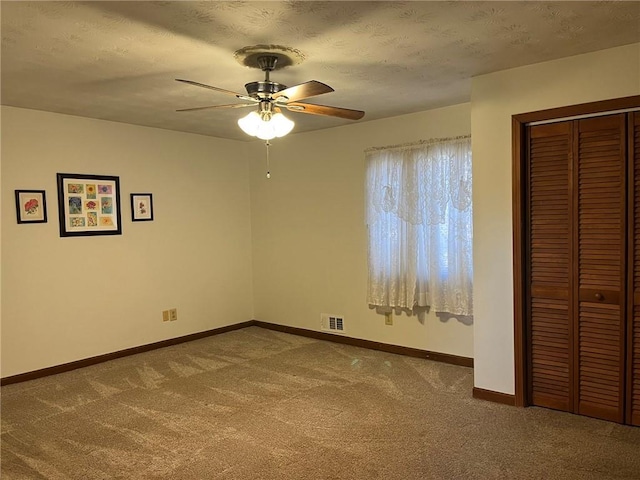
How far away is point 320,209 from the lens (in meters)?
5.40

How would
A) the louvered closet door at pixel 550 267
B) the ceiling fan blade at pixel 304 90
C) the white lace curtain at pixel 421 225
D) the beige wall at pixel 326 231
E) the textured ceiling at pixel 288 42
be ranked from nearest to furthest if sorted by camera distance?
the textured ceiling at pixel 288 42 < the ceiling fan blade at pixel 304 90 < the louvered closet door at pixel 550 267 < the white lace curtain at pixel 421 225 < the beige wall at pixel 326 231

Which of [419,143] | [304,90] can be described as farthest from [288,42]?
[419,143]

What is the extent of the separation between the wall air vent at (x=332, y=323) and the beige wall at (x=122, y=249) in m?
1.11

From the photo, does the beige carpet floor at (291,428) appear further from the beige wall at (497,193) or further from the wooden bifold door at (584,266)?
the beige wall at (497,193)

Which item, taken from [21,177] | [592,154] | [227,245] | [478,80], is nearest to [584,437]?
[592,154]

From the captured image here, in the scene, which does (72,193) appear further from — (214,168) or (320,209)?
(320,209)

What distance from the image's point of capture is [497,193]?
343 cm

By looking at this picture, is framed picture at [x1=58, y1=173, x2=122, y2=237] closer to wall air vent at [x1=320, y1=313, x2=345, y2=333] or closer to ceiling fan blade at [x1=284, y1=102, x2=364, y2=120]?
wall air vent at [x1=320, y1=313, x2=345, y2=333]

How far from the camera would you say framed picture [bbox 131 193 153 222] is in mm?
4918

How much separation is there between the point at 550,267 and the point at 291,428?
1.98 meters

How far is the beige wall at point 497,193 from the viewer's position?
10.6 ft

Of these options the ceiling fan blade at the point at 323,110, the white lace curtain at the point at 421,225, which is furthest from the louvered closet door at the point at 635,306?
the ceiling fan blade at the point at 323,110

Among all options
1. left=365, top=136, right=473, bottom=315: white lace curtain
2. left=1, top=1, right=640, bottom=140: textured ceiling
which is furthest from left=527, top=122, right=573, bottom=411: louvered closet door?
left=365, top=136, right=473, bottom=315: white lace curtain

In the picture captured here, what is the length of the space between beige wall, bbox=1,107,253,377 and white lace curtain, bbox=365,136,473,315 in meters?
1.84
